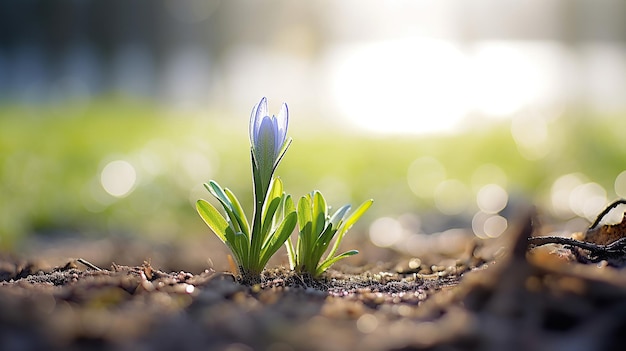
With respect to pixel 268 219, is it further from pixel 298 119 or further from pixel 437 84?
pixel 437 84

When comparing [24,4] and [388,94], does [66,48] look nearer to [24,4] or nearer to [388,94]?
[24,4]

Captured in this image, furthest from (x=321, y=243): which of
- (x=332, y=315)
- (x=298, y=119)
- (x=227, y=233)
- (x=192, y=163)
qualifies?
(x=298, y=119)

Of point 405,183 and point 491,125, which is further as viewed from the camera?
point 491,125

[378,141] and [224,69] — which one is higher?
[224,69]

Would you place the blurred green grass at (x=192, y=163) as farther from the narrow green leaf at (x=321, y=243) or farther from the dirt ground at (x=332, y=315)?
the dirt ground at (x=332, y=315)

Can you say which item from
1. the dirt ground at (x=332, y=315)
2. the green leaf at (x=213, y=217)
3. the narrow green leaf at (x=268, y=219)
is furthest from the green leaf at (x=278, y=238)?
the dirt ground at (x=332, y=315)

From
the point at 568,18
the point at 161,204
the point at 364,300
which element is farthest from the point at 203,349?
the point at 568,18
